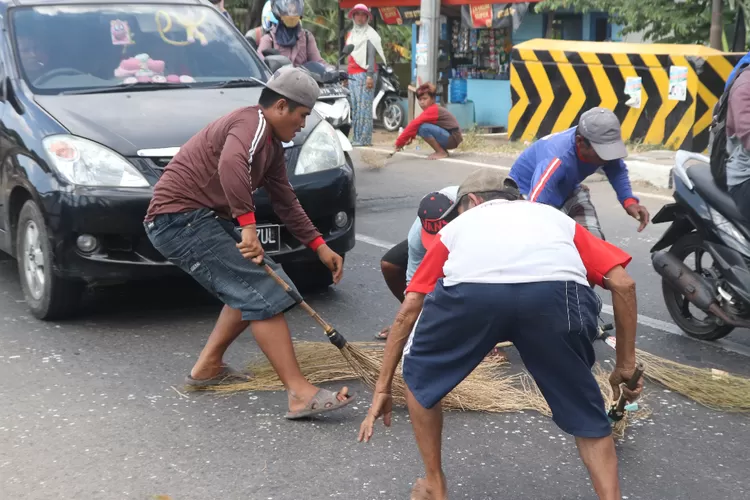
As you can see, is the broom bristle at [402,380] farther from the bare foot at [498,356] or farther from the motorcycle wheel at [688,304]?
the motorcycle wheel at [688,304]

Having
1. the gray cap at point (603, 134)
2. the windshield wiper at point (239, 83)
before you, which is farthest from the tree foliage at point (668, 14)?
the gray cap at point (603, 134)

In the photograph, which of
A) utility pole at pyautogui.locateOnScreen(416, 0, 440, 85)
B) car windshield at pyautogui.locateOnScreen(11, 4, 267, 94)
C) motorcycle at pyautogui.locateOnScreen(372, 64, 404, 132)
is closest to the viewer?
car windshield at pyautogui.locateOnScreen(11, 4, 267, 94)

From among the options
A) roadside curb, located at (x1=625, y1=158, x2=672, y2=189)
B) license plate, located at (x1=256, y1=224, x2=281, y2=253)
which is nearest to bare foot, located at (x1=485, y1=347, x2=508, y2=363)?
license plate, located at (x1=256, y1=224, x2=281, y2=253)

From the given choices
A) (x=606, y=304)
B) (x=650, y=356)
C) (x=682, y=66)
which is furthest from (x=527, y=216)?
(x=682, y=66)

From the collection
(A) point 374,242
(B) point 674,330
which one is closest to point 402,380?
(B) point 674,330

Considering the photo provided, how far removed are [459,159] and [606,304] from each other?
6548 millimetres

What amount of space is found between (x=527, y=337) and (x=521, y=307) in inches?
4.3

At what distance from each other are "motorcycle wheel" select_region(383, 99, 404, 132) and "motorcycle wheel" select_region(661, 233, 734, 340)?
1087 cm

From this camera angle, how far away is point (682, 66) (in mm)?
12125

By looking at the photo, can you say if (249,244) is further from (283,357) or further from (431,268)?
(431,268)

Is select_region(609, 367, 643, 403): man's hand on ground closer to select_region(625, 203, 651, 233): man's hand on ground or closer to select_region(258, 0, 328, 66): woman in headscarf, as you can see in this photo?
select_region(625, 203, 651, 233): man's hand on ground

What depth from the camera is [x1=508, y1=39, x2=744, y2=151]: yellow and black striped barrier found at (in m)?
12.0

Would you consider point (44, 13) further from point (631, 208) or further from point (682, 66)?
point (682, 66)

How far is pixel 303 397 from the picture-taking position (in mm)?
4488
